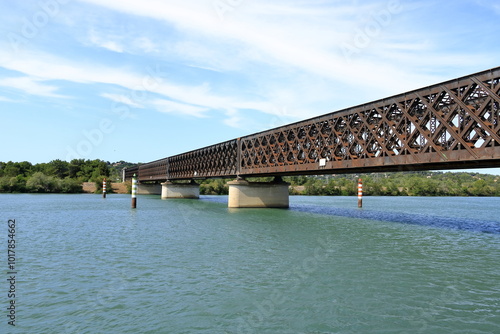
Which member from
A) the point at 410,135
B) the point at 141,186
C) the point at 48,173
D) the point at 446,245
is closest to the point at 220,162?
the point at 410,135

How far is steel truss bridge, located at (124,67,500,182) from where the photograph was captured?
2809 cm

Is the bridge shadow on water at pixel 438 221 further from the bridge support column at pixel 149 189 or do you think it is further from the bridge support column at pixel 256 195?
the bridge support column at pixel 149 189

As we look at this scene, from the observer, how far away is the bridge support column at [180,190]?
113312 millimetres

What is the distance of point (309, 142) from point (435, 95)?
20775 millimetres

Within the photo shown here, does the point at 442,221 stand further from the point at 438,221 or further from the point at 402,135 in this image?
the point at 402,135

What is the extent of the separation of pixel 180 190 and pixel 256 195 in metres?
52.6

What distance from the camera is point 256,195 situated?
65.8m

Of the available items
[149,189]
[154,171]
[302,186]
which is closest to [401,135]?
[154,171]

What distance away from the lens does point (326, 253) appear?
23172 millimetres

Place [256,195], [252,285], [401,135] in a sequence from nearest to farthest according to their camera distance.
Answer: [252,285] < [401,135] < [256,195]

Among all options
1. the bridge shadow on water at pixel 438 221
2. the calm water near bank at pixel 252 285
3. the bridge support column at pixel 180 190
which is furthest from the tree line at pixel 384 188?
the calm water near bank at pixel 252 285

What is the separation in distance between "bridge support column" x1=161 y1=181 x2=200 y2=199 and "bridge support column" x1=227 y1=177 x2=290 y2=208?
49.5 m

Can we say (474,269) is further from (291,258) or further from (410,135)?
(410,135)

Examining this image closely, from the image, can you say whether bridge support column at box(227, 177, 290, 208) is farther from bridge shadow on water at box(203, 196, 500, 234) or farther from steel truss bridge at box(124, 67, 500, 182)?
bridge shadow on water at box(203, 196, 500, 234)
